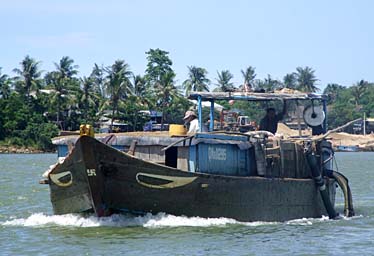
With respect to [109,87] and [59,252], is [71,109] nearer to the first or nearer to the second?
[109,87]

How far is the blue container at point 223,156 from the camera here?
15.0 metres

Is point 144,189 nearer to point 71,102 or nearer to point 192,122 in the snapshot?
point 192,122

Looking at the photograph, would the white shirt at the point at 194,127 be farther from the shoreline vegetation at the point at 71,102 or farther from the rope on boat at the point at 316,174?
the shoreline vegetation at the point at 71,102

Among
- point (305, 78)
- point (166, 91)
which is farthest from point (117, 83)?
point (305, 78)

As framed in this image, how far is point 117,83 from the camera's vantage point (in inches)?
2432

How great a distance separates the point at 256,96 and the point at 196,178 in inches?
134

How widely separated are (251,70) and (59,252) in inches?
2799

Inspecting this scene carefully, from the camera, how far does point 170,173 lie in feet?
47.3

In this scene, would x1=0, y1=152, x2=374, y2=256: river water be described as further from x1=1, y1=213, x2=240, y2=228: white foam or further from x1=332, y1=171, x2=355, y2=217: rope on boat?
x1=332, y1=171, x2=355, y2=217: rope on boat

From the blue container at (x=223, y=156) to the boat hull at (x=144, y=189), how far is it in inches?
13.5

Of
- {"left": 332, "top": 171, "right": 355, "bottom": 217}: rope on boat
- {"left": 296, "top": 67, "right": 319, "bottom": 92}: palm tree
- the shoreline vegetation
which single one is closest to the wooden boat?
{"left": 332, "top": 171, "right": 355, "bottom": 217}: rope on boat

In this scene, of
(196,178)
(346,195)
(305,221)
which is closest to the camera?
(196,178)

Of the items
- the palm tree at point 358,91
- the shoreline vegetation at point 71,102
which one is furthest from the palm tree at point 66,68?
the palm tree at point 358,91

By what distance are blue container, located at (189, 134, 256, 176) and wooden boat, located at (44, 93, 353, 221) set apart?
2cm
